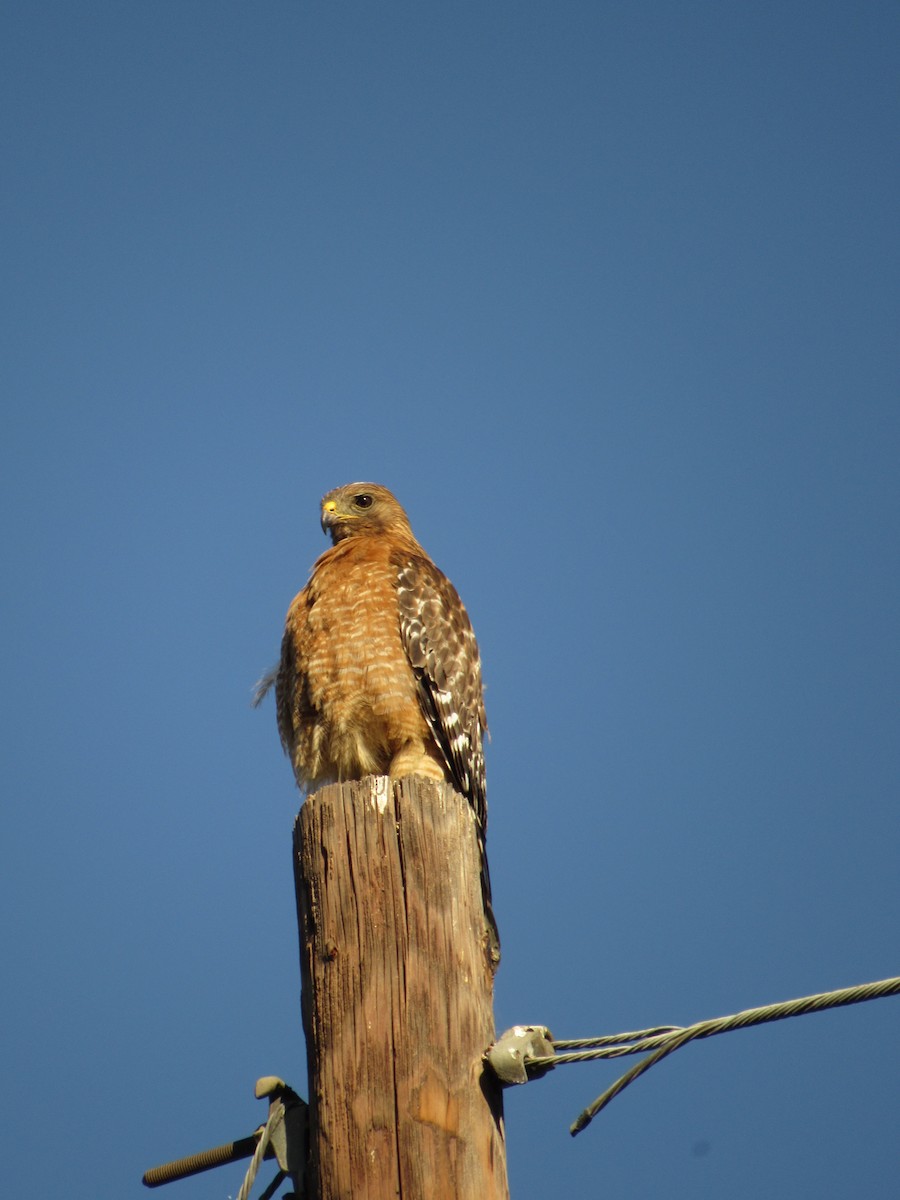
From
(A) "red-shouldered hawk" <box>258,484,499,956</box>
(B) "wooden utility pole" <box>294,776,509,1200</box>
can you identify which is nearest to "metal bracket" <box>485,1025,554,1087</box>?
(B) "wooden utility pole" <box>294,776,509,1200</box>

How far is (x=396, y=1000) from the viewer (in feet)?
10.5

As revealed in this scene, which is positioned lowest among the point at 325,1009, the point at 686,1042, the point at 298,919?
the point at 686,1042

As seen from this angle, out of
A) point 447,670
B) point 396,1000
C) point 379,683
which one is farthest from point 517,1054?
point 447,670

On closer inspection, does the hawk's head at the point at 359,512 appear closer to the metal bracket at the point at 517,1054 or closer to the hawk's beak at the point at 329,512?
the hawk's beak at the point at 329,512

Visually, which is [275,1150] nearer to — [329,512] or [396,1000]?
[396,1000]

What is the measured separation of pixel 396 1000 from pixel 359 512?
429 centimetres

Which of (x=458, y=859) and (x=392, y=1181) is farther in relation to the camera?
(x=458, y=859)

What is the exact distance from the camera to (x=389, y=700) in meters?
5.80

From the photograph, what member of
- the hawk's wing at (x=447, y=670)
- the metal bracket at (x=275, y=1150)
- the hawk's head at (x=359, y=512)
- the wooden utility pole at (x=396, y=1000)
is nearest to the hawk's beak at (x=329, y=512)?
the hawk's head at (x=359, y=512)

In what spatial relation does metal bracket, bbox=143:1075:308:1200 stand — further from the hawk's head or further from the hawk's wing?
the hawk's head

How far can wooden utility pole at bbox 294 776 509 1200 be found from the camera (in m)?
3.08

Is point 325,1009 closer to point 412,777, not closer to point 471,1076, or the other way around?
point 471,1076

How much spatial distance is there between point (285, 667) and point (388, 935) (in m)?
3.00

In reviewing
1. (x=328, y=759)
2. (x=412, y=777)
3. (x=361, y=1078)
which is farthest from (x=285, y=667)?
(x=361, y=1078)
